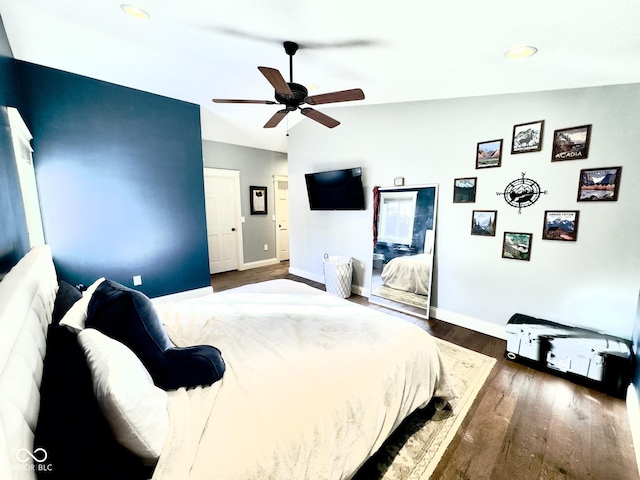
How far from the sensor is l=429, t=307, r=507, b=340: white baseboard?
2840 mm

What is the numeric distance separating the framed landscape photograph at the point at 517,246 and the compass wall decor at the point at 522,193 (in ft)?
0.78

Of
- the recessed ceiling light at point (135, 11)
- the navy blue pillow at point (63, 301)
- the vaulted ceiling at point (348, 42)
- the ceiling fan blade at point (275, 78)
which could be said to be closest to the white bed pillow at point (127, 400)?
the navy blue pillow at point (63, 301)

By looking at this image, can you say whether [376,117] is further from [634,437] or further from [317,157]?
[634,437]

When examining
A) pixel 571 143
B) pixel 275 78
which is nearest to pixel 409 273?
pixel 571 143

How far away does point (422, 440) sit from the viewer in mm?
1651

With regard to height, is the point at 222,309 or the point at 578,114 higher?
the point at 578,114

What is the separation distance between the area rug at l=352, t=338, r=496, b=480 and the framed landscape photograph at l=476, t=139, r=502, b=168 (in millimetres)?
2010

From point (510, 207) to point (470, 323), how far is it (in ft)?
4.43

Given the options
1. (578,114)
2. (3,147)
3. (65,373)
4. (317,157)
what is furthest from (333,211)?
(65,373)

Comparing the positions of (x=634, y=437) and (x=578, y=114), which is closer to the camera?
(x=634, y=437)

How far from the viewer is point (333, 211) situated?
4.40 meters

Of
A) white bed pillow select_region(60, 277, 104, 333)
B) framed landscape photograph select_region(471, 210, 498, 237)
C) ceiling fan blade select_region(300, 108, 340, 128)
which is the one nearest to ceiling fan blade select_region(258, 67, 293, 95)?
ceiling fan blade select_region(300, 108, 340, 128)

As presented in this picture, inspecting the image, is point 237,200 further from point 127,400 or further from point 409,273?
point 127,400

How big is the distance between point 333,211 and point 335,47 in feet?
8.63
